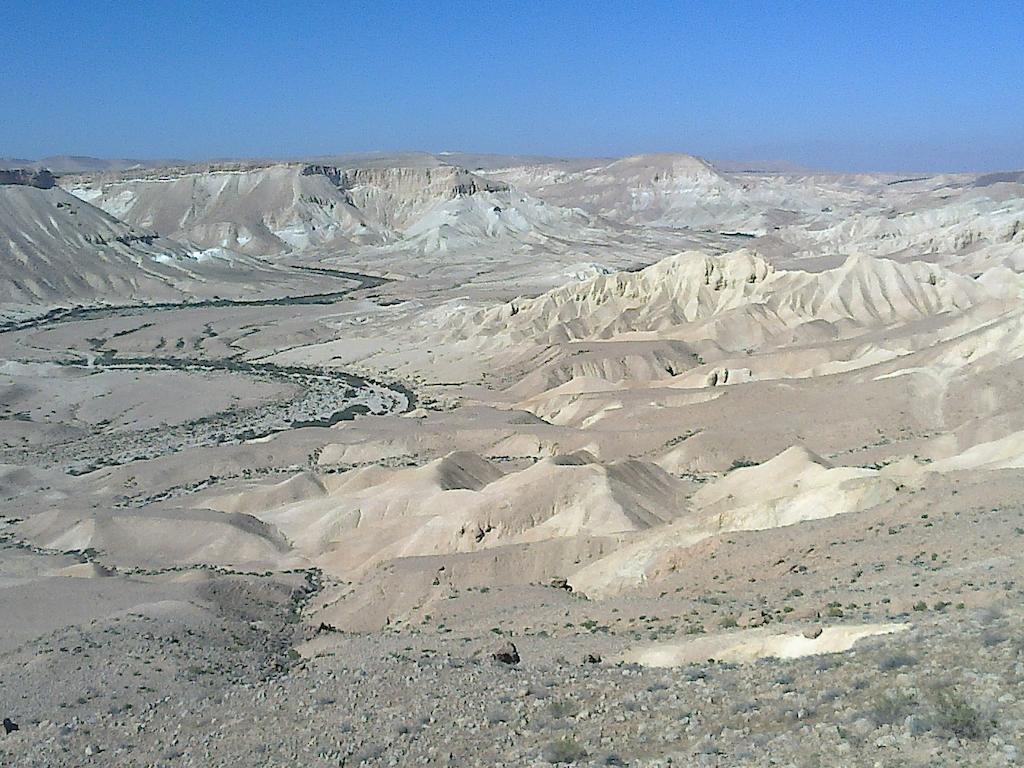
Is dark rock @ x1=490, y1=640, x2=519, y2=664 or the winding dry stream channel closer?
dark rock @ x1=490, y1=640, x2=519, y2=664

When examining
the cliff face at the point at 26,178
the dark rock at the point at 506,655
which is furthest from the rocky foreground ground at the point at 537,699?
the cliff face at the point at 26,178

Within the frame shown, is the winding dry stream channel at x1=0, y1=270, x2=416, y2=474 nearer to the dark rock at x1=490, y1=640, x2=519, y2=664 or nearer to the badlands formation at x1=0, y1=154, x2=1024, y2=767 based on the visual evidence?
the badlands formation at x1=0, y1=154, x2=1024, y2=767

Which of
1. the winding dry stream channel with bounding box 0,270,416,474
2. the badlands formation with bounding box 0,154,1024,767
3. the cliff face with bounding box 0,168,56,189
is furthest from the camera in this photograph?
the cliff face with bounding box 0,168,56,189

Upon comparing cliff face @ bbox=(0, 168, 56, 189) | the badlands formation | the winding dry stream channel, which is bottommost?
the winding dry stream channel

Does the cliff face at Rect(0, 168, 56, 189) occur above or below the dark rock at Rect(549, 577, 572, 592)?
above

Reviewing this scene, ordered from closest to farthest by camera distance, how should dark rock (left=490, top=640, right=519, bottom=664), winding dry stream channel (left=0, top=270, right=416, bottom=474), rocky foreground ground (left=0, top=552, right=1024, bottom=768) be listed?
rocky foreground ground (left=0, top=552, right=1024, bottom=768) → dark rock (left=490, top=640, right=519, bottom=664) → winding dry stream channel (left=0, top=270, right=416, bottom=474)

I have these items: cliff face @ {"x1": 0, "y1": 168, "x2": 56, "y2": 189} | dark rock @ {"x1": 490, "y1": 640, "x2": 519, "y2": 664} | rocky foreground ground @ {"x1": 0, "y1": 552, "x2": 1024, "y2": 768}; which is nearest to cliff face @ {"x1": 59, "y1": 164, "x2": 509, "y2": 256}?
cliff face @ {"x1": 0, "y1": 168, "x2": 56, "y2": 189}

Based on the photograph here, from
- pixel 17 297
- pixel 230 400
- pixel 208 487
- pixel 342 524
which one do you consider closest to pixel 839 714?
pixel 342 524

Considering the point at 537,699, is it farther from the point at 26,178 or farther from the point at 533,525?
the point at 26,178

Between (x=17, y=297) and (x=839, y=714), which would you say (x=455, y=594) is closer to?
(x=839, y=714)
